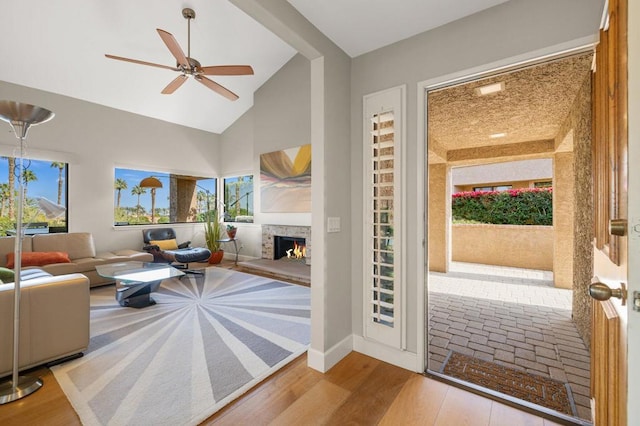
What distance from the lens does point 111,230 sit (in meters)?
5.36

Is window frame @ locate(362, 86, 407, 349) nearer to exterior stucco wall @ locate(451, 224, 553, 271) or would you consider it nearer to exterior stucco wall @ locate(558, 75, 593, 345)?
exterior stucco wall @ locate(558, 75, 593, 345)

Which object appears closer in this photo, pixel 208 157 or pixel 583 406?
pixel 583 406

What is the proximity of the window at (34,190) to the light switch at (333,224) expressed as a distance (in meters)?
4.70

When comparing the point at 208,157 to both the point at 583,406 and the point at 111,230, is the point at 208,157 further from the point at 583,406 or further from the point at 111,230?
the point at 583,406

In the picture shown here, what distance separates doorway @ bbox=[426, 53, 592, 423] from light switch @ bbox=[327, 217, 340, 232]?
1.21 metres

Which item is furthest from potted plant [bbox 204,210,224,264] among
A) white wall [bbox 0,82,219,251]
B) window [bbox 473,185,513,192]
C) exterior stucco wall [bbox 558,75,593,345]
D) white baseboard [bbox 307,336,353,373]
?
window [bbox 473,185,513,192]

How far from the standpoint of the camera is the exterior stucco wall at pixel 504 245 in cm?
602

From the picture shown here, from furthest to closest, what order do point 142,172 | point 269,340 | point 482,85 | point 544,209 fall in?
1. point 544,209
2. point 142,172
3. point 482,85
4. point 269,340

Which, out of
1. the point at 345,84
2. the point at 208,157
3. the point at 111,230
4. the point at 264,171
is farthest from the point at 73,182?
the point at 345,84

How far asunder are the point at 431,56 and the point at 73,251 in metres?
5.54

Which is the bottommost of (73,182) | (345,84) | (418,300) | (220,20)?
(418,300)

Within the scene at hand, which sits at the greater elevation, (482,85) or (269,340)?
(482,85)

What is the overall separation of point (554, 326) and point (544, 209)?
15.5 feet

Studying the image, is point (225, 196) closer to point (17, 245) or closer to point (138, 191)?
point (138, 191)
